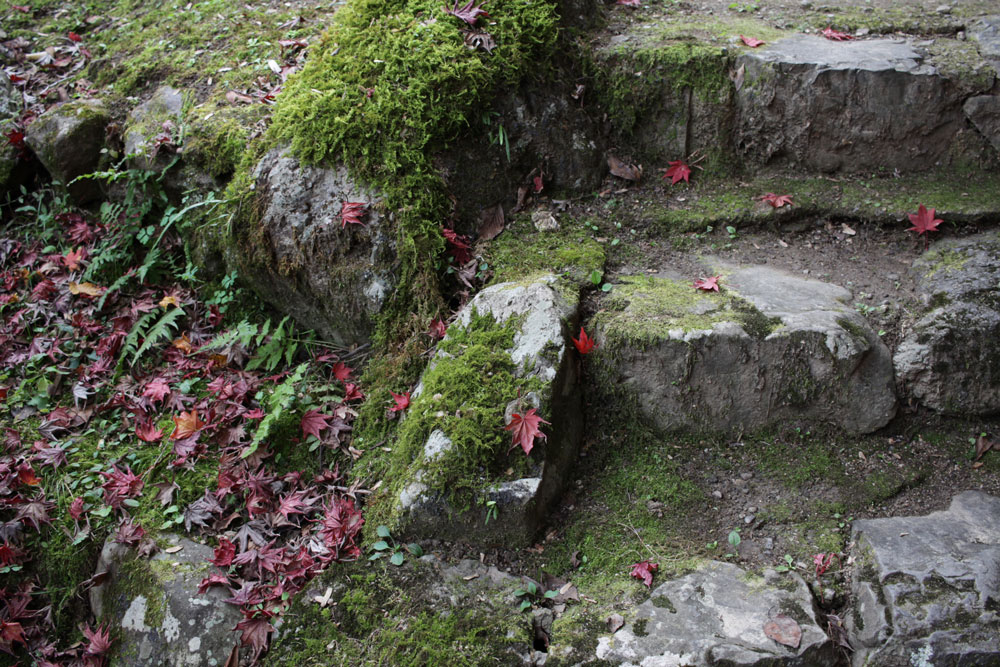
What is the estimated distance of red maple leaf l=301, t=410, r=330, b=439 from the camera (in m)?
4.02

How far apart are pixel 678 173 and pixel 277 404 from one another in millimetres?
3012

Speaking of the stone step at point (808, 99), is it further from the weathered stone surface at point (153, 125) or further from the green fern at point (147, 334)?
the green fern at point (147, 334)

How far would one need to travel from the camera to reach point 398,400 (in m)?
3.91

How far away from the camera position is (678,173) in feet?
15.3

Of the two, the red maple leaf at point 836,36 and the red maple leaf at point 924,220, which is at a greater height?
the red maple leaf at point 836,36

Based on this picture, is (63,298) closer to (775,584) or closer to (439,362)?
(439,362)

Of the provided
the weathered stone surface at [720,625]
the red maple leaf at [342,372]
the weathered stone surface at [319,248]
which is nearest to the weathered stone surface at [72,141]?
the weathered stone surface at [319,248]

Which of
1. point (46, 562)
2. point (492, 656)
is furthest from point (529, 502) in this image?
point (46, 562)

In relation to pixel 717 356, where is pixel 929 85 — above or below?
above

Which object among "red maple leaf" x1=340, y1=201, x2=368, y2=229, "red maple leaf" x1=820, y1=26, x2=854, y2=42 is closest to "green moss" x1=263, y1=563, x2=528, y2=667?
"red maple leaf" x1=340, y1=201, x2=368, y2=229

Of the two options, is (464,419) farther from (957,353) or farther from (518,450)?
(957,353)

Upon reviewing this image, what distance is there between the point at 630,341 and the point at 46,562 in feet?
11.5

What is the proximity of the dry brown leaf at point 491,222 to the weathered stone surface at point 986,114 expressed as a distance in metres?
3.02

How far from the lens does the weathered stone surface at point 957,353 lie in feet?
11.7
